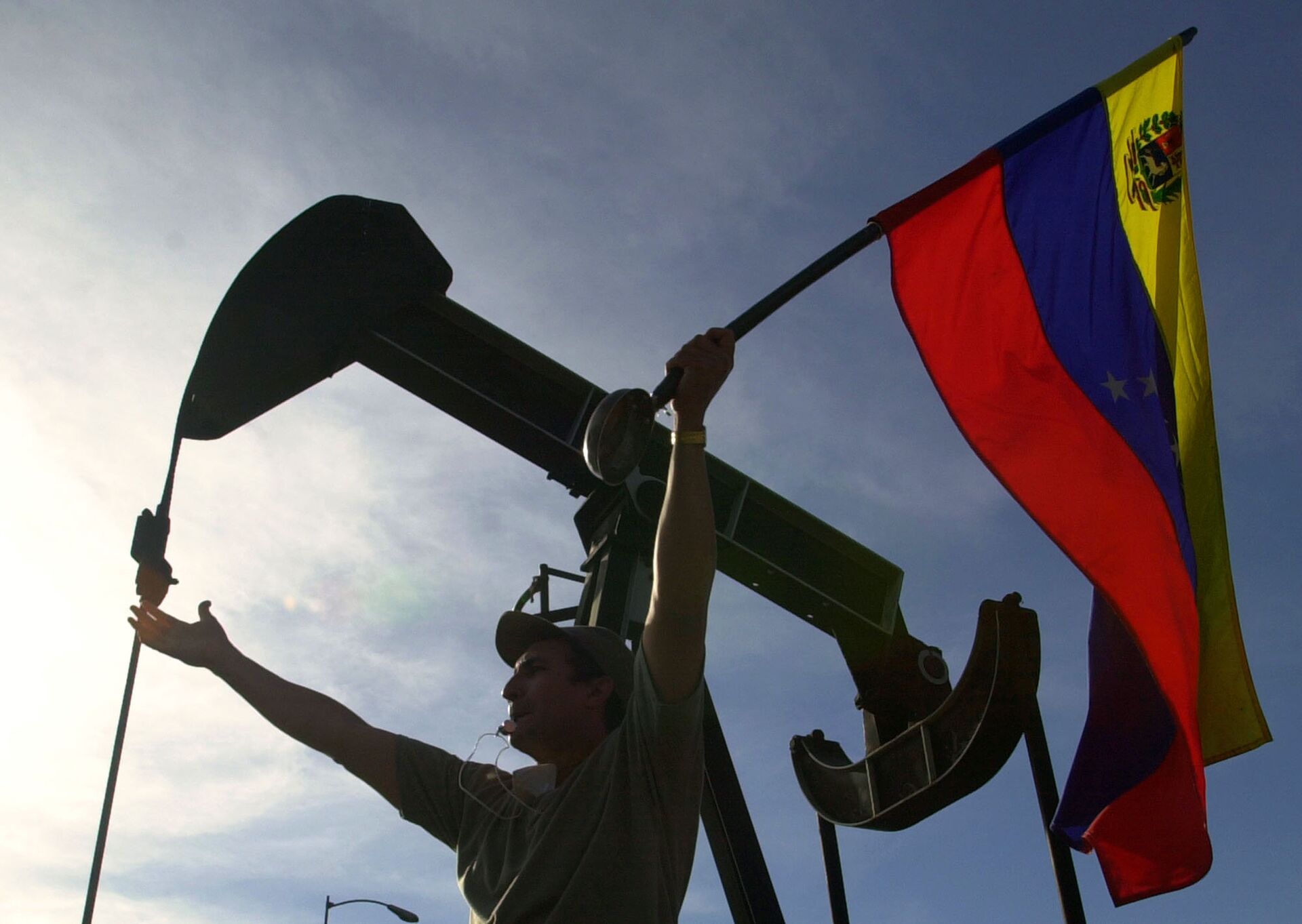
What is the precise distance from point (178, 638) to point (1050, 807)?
331cm

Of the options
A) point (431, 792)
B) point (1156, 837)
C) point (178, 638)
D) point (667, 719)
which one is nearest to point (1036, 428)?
point (1156, 837)

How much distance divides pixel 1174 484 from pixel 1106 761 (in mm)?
1030

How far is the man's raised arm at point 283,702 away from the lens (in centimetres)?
243

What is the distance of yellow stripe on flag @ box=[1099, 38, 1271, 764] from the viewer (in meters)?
3.71

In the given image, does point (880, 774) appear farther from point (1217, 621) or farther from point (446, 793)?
point (446, 793)

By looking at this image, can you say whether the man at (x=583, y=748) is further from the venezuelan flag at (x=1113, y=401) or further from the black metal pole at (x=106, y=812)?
the venezuelan flag at (x=1113, y=401)

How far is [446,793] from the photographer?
7.78 ft

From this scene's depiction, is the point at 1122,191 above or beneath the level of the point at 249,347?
above

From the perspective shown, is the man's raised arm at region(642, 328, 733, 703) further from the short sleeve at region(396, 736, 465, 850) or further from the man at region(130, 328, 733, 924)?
the short sleeve at region(396, 736, 465, 850)

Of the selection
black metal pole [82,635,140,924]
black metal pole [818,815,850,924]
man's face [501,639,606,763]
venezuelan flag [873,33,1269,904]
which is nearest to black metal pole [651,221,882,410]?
venezuelan flag [873,33,1269,904]

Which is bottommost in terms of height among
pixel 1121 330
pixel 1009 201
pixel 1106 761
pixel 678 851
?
pixel 678 851

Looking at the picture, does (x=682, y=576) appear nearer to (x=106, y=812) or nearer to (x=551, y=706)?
(x=551, y=706)

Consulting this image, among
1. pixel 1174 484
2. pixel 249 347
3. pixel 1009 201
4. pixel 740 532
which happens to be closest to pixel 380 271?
pixel 249 347

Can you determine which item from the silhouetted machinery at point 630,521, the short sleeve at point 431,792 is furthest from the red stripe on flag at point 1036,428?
the short sleeve at point 431,792
